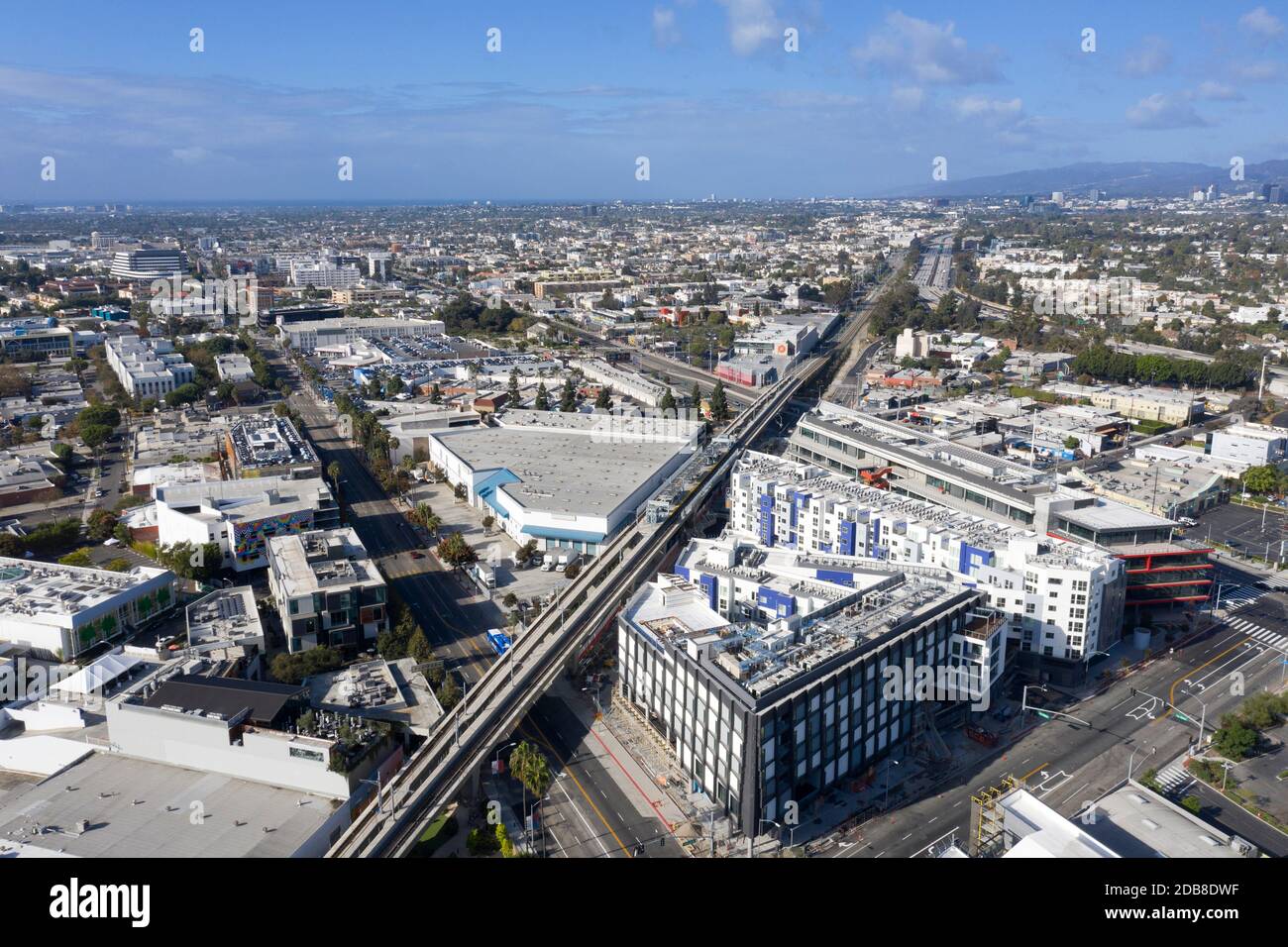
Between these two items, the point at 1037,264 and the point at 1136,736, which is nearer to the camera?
the point at 1136,736

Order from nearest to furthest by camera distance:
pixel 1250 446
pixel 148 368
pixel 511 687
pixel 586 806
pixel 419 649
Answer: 1. pixel 586 806
2. pixel 511 687
3. pixel 419 649
4. pixel 1250 446
5. pixel 148 368

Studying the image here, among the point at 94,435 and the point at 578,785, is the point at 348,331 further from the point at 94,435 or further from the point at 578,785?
the point at 578,785

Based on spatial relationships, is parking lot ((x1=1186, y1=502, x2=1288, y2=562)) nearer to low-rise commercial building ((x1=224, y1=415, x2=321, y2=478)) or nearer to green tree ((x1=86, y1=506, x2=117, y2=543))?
low-rise commercial building ((x1=224, y1=415, x2=321, y2=478))

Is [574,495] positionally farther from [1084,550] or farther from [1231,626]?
[1231,626]

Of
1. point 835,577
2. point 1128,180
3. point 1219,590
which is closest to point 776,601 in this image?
point 835,577
